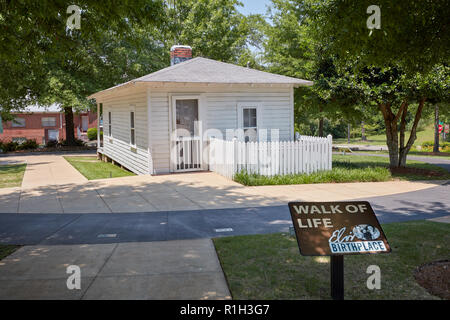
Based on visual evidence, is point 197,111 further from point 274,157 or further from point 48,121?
point 48,121

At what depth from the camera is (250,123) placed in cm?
1594

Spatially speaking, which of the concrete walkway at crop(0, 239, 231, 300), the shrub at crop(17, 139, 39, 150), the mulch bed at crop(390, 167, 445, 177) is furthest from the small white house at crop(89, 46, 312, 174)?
the shrub at crop(17, 139, 39, 150)

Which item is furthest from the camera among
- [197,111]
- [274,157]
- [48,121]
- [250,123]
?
[48,121]

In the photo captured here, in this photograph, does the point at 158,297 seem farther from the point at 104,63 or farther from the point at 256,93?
the point at 104,63

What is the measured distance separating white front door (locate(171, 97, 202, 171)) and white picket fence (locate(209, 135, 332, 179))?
1339 millimetres

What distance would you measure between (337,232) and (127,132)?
48.6 ft

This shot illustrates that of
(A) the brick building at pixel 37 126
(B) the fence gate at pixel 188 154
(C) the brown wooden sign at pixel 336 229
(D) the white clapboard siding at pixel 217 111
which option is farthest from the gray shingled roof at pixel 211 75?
(A) the brick building at pixel 37 126

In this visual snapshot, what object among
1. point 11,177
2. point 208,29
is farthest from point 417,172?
point 208,29

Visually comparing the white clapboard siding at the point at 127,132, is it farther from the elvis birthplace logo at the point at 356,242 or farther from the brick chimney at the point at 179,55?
the elvis birthplace logo at the point at 356,242

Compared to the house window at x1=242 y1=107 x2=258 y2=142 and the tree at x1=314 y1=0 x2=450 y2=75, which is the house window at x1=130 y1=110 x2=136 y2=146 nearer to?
the house window at x1=242 y1=107 x2=258 y2=142

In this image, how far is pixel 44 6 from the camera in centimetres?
623

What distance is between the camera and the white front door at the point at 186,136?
14.7 m

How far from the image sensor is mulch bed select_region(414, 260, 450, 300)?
488 centimetres
